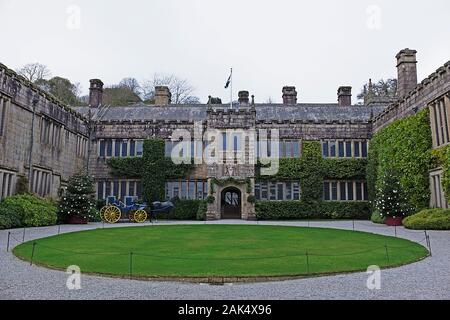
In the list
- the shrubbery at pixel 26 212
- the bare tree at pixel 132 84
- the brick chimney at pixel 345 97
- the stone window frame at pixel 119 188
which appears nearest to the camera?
the shrubbery at pixel 26 212

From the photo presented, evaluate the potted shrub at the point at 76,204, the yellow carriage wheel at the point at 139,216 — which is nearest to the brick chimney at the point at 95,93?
the potted shrub at the point at 76,204

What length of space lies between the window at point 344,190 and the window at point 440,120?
9.35m

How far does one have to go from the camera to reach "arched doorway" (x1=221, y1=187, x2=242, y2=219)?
28875mm

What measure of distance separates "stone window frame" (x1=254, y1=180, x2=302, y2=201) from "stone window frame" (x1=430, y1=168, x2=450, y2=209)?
33.8ft

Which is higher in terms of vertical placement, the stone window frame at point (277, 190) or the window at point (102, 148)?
the window at point (102, 148)

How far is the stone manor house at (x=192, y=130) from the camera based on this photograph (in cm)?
1969

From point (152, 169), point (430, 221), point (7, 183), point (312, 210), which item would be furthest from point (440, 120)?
point (7, 183)

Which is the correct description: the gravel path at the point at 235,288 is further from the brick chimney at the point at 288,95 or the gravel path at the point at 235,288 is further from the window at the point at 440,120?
the brick chimney at the point at 288,95

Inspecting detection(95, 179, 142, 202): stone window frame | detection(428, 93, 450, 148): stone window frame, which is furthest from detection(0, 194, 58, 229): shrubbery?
detection(428, 93, 450, 148): stone window frame

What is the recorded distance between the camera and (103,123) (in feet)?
97.4

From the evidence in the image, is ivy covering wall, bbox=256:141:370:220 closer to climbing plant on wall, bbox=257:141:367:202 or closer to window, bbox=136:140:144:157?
climbing plant on wall, bbox=257:141:367:202

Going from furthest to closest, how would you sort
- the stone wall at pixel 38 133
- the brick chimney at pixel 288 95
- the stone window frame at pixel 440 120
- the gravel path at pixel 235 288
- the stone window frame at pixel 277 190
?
1. the brick chimney at pixel 288 95
2. the stone window frame at pixel 277 190
3. the stone wall at pixel 38 133
4. the stone window frame at pixel 440 120
5. the gravel path at pixel 235 288

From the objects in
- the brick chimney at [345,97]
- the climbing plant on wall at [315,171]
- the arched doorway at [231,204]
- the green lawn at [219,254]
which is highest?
the brick chimney at [345,97]
